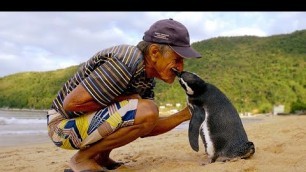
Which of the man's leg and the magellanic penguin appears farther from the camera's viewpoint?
the magellanic penguin

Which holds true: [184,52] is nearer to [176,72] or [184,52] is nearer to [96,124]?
[176,72]

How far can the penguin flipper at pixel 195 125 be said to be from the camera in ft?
10.3

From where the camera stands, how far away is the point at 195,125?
126 inches

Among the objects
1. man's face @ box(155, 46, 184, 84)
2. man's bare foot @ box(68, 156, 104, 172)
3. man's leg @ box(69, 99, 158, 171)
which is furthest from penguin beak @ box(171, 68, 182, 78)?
man's bare foot @ box(68, 156, 104, 172)

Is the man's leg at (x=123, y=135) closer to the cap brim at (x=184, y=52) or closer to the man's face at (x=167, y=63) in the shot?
the man's face at (x=167, y=63)

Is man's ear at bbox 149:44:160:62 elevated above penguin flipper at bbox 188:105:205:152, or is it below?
above

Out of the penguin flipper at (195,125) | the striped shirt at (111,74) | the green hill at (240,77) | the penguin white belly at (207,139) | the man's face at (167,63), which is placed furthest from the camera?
the green hill at (240,77)

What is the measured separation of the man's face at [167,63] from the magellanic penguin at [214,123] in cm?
24

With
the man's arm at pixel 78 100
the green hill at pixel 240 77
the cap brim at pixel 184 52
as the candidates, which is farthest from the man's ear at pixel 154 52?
the green hill at pixel 240 77

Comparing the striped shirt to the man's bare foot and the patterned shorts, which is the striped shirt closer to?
the patterned shorts

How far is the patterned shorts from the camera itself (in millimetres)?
2852

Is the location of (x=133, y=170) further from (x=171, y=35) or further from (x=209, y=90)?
(x=171, y=35)

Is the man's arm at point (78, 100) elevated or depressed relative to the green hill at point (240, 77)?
elevated

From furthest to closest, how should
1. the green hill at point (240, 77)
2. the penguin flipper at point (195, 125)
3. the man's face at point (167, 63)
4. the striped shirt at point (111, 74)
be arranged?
the green hill at point (240, 77) < the penguin flipper at point (195, 125) < the man's face at point (167, 63) < the striped shirt at point (111, 74)
